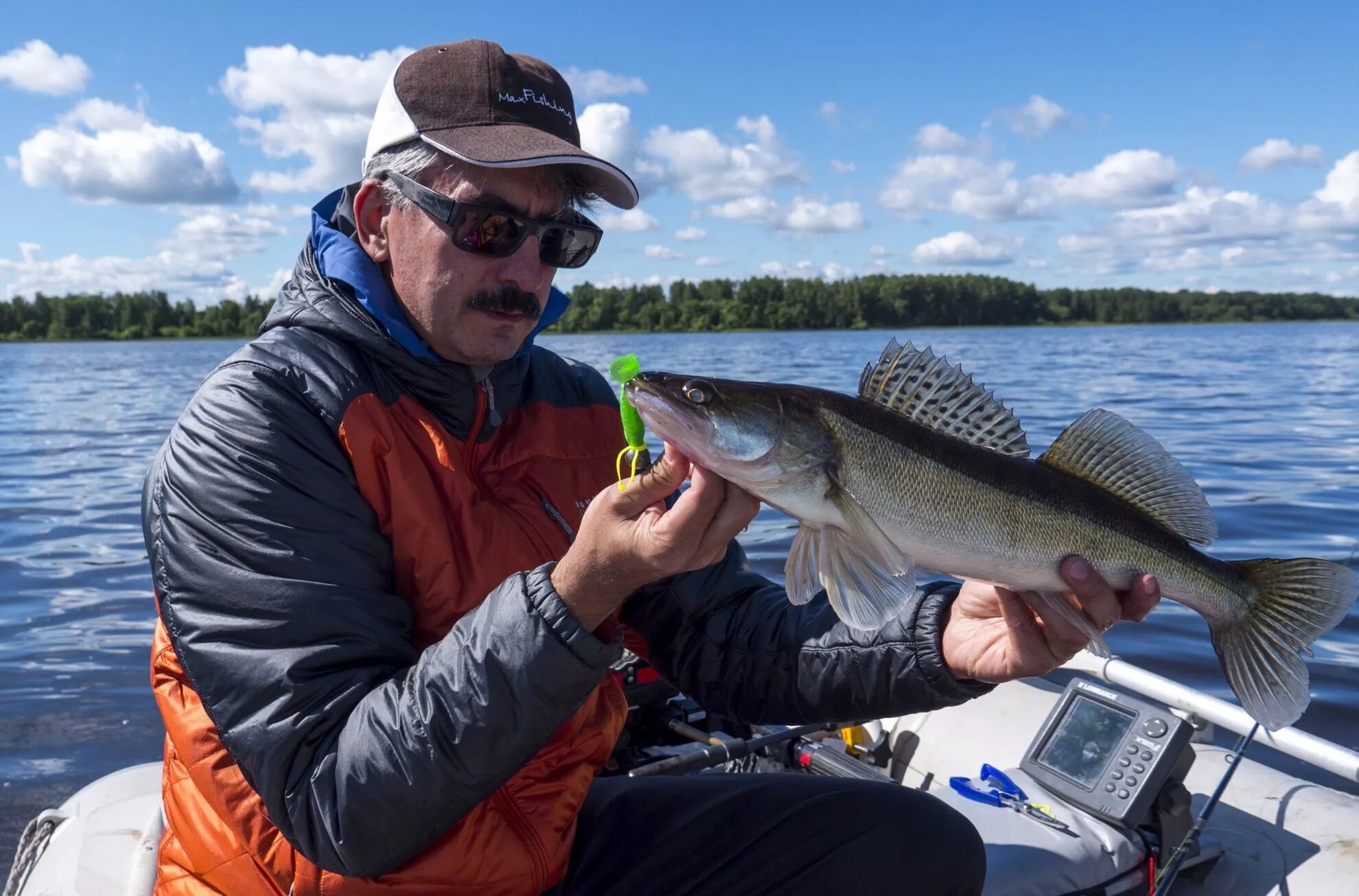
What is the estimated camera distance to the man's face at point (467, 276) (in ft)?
9.23

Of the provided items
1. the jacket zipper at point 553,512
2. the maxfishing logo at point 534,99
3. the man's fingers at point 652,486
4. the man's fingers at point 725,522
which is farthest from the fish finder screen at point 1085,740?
the maxfishing logo at point 534,99

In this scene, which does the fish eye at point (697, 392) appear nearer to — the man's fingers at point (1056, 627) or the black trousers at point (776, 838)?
the man's fingers at point (1056, 627)

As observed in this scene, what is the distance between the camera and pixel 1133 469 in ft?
9.17

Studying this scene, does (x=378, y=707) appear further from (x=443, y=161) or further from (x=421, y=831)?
(x=443, y=161)

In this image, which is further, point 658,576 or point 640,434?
point 640,434

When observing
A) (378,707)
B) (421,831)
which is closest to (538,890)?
(421,831)

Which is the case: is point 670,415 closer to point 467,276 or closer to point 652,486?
point 652,486

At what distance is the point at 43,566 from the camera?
10406 millimetres

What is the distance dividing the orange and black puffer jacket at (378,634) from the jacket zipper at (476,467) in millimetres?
10

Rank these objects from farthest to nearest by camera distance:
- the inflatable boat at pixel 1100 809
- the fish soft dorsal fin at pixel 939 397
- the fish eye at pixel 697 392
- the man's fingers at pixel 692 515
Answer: the inflatable boat at pixel 1100 809 < the fish soft dorsal fin at pixel 939 397 < the fish eye at pixel 697 392 < the man's fingers at pixel 692 515

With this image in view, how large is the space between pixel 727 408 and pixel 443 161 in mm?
1137

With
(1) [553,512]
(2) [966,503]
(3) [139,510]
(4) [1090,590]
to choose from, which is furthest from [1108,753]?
(3) [139,510]

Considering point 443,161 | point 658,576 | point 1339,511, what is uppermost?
point 443,161

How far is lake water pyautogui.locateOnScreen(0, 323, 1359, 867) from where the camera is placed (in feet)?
22.2
